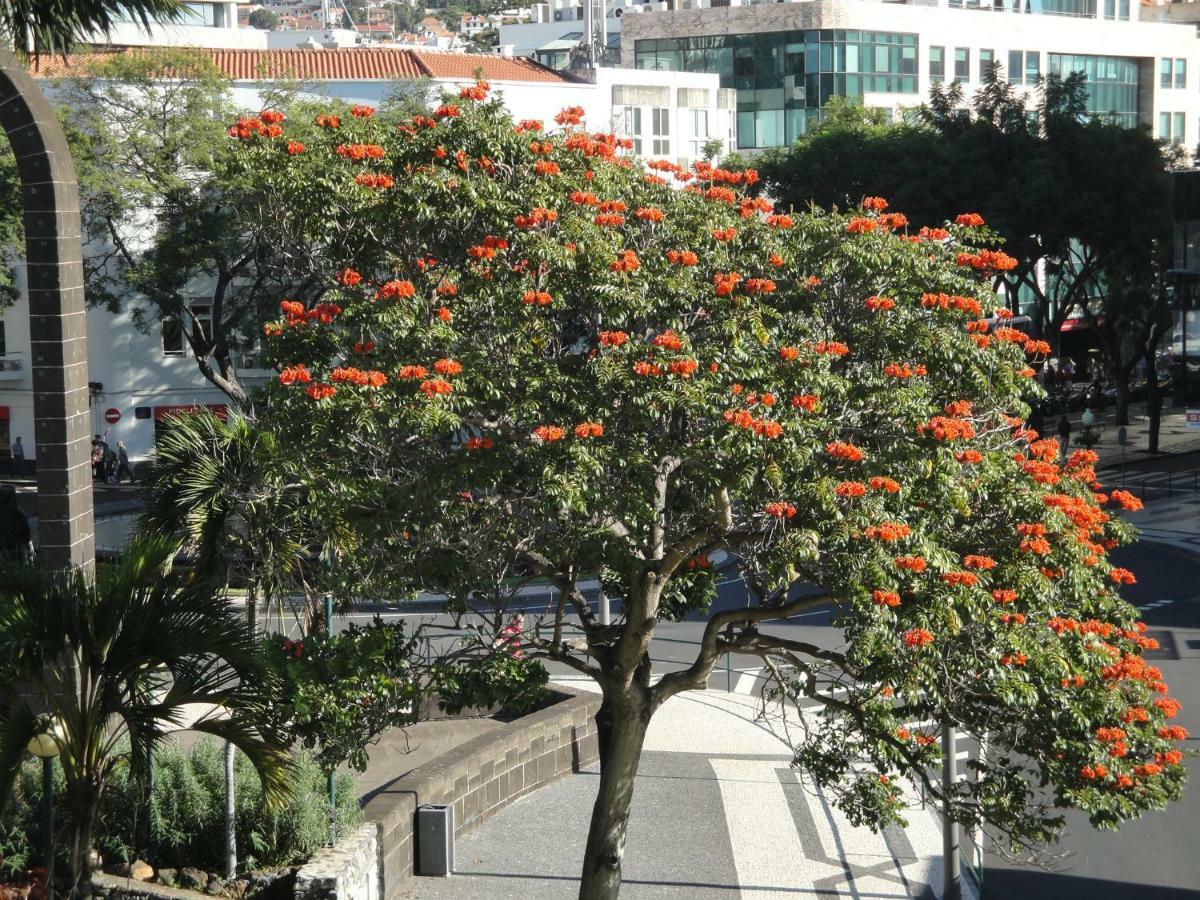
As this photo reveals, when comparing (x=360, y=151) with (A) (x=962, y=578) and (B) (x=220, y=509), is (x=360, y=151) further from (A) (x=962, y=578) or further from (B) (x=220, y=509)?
(A) (x=962, y=578)

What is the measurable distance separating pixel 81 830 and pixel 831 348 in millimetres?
6052

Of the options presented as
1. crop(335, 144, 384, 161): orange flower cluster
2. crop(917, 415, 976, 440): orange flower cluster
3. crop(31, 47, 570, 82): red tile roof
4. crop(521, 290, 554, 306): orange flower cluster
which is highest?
crop(31, 47, 570, 82): red tile roof

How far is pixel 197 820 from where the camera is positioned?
1254 centimetres

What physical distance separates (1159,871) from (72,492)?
34.0 feet

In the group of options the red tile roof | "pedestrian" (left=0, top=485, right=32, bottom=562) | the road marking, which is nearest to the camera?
the road marking

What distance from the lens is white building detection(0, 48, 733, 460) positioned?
141 ft

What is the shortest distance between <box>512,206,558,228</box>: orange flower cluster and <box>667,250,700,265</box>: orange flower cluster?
90 centimetres

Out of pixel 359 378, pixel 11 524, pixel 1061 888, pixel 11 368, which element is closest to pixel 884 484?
pixel 359 378

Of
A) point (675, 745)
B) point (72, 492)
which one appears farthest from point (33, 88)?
point (675, 745)

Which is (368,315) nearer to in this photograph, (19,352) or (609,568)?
(609,568)

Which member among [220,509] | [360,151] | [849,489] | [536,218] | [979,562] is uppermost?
[360,151]

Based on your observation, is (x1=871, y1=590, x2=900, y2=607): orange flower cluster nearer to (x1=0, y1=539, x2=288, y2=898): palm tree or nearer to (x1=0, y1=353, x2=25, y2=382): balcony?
(x1=0, y1=539, x2=288, y2=898): palm tree

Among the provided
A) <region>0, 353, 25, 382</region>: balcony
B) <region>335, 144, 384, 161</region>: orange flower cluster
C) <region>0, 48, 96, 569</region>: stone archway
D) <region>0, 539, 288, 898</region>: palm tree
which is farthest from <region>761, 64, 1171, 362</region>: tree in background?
<region>0, 539, 288, 898</region>: palm tree

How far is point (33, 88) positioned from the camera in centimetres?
1121
